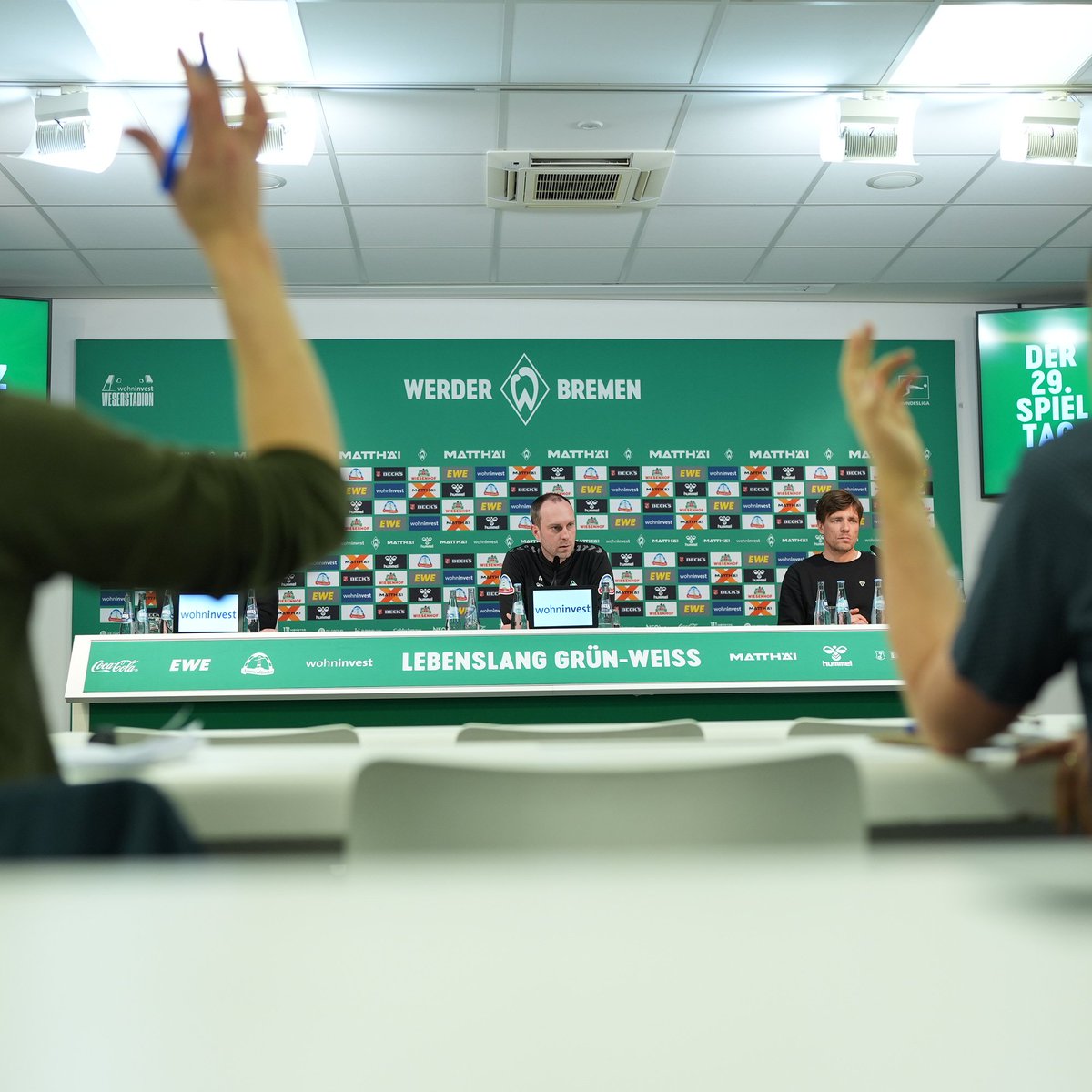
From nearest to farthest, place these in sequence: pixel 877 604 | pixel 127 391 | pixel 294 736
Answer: pixel 294 736
pixel 877 604
pixel 127 391

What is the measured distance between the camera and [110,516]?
746 millimetres

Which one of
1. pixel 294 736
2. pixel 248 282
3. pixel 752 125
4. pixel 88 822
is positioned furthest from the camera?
pixel 752 125

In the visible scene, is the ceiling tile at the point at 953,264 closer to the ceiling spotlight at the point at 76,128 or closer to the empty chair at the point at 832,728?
the ceiling spotlight at the point at 76,128

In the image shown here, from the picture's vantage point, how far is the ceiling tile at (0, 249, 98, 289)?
18.4 ft

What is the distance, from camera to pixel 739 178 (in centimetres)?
479

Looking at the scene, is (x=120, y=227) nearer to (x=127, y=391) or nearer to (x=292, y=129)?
(x=127, y=391)

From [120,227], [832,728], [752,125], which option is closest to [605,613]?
[752,125]

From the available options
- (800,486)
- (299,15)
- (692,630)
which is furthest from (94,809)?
(800,486)

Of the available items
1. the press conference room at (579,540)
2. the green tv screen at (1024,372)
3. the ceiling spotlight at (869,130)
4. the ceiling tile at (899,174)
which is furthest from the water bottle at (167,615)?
the green tv screen at (1024,372)

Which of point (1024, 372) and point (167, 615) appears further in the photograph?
point (1024, 372)

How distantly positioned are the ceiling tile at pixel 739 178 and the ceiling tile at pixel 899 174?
0.32ft

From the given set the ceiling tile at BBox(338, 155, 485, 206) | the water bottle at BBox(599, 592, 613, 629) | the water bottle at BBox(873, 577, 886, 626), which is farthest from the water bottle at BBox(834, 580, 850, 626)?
the ceiling tile at BBox(338, 155, 485, 206)

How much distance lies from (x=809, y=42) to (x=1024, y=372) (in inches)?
133

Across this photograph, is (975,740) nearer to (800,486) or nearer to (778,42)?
(778,42)
